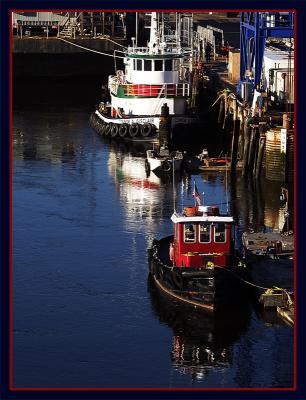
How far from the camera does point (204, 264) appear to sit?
33.8m

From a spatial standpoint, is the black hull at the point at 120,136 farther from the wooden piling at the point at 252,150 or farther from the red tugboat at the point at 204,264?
the red tugboat at the point at 204,264

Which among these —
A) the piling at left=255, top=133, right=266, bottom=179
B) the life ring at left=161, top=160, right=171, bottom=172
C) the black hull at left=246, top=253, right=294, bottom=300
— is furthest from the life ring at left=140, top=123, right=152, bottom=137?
the black hull at left=246, top=253, right=294, bottom=300

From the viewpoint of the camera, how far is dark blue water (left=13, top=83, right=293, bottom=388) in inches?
Answer: 1180

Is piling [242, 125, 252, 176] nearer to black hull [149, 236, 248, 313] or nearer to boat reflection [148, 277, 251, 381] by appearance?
boat reflection [148, 277, 251, 381]

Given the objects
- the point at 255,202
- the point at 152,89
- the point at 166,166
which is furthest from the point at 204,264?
the point at 152,89

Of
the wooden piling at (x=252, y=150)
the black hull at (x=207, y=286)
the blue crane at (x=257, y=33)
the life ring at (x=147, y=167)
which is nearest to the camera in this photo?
the black hull at (x=207, y=286)

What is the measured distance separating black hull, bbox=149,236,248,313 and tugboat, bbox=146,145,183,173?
1873cm

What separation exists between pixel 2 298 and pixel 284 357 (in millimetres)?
9489

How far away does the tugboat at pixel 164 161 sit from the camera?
53.2 metres

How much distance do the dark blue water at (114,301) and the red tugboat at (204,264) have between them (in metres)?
0.47

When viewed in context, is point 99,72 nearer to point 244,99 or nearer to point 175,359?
point 244,99

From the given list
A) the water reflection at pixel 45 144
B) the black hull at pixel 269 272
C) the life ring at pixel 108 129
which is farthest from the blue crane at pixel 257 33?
the black hull at pixel 269 272

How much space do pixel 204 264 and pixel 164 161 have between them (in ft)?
65.2

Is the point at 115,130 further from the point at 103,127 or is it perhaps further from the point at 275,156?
the point at 275,156
